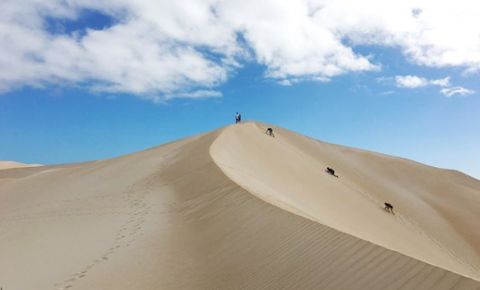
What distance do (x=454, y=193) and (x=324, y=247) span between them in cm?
2654

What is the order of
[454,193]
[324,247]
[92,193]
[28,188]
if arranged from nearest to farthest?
1. [324,247]
2. [92,193]
3. [28,188]
4. [454,193]

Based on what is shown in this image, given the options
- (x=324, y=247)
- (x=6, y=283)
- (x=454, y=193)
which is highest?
(x=324, y=247)

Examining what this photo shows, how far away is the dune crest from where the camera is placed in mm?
13898

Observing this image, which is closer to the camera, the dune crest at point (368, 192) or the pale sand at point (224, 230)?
the pale sand at point (224, 230)

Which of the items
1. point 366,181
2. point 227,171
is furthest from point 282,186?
point 366,181

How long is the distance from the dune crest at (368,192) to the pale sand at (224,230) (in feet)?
0.37

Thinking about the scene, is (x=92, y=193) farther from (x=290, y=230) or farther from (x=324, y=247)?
(x=324, y=247)

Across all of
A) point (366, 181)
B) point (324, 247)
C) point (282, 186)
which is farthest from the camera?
point (366, 181)

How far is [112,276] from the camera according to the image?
7.41 metres

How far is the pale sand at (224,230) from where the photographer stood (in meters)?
5.92

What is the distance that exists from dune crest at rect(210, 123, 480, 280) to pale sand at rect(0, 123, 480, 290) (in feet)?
0.37

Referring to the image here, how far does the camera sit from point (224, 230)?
866cm

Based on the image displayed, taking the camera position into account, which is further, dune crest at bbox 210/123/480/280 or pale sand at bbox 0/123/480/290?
dune crest at bbox 210/123/480/280

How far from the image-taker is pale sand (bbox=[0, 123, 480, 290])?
19.4 ft
